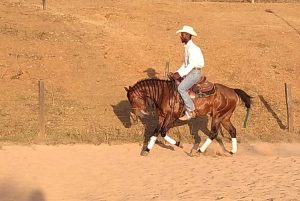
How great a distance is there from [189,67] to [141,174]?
2679mm

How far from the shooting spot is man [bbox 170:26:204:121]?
1148 cm

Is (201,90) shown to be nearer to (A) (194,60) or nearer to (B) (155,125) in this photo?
(A) (194,60)

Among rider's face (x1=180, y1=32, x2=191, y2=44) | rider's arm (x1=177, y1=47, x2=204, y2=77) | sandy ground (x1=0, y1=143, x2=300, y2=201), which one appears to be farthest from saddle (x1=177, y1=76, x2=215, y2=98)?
sandy ground (x1=0, y1=143, x2=300, y2=201)

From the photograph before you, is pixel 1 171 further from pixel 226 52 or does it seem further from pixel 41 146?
pixel 226 52

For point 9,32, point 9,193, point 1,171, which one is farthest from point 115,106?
point 9,32

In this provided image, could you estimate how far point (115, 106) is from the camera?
52.6ft

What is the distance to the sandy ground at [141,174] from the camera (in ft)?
30.2

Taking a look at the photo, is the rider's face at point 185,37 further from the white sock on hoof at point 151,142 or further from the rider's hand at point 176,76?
the white sock on hoof at point 151,142

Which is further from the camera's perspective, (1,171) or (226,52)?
(226,52)

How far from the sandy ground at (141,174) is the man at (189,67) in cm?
142

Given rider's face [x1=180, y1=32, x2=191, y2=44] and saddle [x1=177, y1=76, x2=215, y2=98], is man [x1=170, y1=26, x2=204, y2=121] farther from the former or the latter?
saddle [x1=177, y1=76, x2=215, y2=98]

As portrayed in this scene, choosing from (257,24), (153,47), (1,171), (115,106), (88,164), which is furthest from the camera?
(257,24)

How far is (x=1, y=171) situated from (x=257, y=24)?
19.9 meters

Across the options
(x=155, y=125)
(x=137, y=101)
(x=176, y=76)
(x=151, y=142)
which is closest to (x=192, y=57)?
(x=176, y=76)
